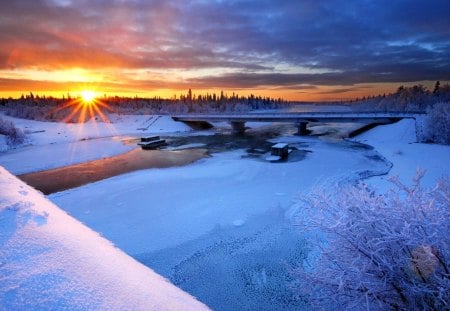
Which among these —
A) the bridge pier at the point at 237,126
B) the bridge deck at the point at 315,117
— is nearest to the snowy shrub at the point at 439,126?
the bridge deck at the point at 315,117

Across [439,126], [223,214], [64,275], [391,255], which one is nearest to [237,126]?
[439,126]

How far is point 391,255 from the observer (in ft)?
18.9

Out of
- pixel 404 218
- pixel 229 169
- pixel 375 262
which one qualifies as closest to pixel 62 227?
pixel 375 262

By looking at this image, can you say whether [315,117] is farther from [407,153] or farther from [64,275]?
[64,275]

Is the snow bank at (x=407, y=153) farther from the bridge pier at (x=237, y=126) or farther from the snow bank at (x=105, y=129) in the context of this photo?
the snow bank at (x=105, y=129)

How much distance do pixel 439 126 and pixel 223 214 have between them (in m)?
34.5

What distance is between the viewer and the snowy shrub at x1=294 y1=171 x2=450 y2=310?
530 centimetres

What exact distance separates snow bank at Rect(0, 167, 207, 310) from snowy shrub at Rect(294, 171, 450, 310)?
11.2 feet

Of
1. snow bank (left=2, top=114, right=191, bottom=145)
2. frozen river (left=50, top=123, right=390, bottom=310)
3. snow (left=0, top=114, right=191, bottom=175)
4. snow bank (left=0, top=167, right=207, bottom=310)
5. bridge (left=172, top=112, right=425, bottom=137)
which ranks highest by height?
bridge (left=172, top=112, right=425, bottom=137)

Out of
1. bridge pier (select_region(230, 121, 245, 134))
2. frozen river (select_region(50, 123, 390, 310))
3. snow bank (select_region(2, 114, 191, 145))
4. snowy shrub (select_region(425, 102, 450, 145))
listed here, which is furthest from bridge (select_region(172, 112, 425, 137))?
frozen river (select_region(50, 123, 390, 310))

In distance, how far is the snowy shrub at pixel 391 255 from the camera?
530 centimetres

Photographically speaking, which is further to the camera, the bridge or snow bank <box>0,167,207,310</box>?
the bridge

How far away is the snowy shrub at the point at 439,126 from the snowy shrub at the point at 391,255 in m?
35.3

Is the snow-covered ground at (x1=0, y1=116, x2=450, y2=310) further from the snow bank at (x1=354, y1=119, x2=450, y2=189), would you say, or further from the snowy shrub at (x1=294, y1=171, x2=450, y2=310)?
the snowy shrub at (x1=294, y1=171, x2=450, y2=310)
